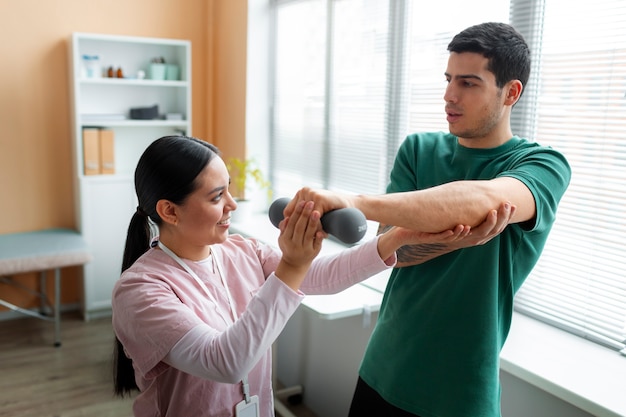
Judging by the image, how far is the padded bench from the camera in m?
3.51

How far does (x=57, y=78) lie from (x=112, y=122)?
0.48m

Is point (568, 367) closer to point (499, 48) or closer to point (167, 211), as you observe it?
point (499, 48)

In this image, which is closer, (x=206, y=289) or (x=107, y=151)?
(x=206, y=289)

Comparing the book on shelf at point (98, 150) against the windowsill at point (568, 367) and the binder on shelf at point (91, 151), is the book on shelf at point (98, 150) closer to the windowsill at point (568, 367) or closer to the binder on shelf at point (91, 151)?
the binder on shelf at point (91, 151)

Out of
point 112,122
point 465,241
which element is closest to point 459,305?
point 465,241

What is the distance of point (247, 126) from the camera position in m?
4.05

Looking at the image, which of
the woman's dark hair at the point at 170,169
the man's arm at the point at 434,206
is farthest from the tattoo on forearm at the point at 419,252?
the woman's dark hair at the point at 170,169

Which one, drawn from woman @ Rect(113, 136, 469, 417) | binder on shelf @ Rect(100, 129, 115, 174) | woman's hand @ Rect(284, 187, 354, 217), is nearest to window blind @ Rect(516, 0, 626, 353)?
woman @ Rect(113, 136, 469, 417)

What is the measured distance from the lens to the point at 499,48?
4.69 ft

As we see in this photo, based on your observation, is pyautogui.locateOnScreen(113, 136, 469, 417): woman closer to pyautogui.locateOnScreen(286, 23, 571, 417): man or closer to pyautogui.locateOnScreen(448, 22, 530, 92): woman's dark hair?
pyautogui.locateOnScreen(286, 23, 571, 417): man

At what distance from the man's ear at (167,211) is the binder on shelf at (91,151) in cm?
283

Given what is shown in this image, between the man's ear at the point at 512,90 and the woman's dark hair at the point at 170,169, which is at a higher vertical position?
the man's ear at the point at 512,90

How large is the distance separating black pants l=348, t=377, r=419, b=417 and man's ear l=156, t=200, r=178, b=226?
0.73m

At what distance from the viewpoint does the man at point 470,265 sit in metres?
1.42
